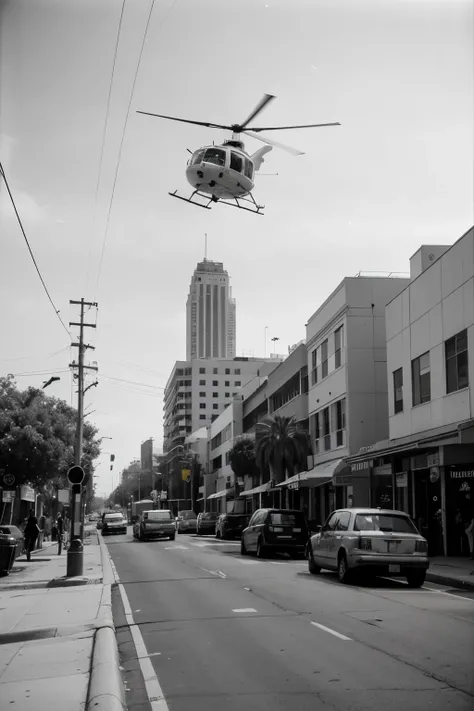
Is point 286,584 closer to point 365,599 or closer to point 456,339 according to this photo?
point 365,599

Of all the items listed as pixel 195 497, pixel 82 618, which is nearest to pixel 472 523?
pixel 82 618

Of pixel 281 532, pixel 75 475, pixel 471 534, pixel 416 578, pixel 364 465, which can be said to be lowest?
pixel 416 578

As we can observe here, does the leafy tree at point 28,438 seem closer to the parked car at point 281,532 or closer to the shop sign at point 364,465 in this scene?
the parked car at point 281,532

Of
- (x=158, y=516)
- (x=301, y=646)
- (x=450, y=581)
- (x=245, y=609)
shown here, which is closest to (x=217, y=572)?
(x=450, y=581)

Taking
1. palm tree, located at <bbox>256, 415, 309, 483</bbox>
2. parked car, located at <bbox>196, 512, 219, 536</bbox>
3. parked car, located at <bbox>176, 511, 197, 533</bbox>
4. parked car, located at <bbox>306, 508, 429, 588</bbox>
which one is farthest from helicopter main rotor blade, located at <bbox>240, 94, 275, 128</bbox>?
parked car, located at <bbox>176, 511, 197, 533</bbox>

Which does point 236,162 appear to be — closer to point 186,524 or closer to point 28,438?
point 28,438
